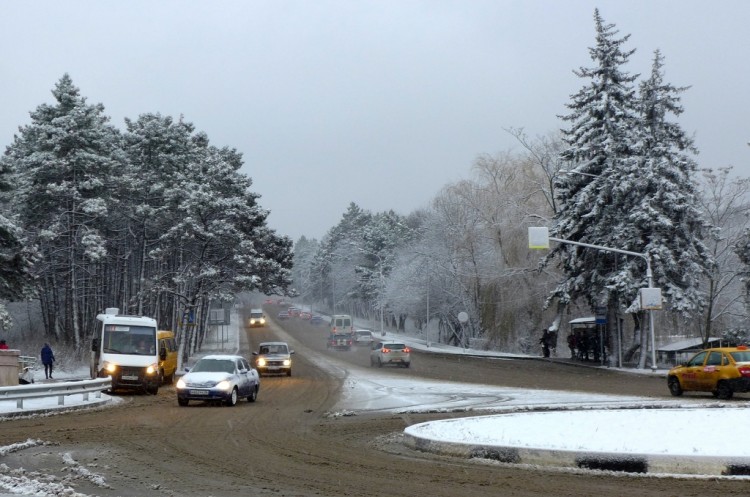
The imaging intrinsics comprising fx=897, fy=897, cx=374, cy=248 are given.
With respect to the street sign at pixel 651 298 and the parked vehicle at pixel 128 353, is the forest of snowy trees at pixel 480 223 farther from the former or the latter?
the parked vehicle at pixel 128 353

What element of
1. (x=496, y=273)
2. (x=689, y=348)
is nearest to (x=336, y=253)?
(x=496, y=273)

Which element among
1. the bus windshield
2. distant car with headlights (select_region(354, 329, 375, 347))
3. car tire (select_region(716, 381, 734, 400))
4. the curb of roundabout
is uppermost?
distant car with headlights (select_region(354, 329, 375, 347))

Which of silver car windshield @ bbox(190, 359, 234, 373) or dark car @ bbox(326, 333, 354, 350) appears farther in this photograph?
dark car @ bbox(326, 333, 354, 350)

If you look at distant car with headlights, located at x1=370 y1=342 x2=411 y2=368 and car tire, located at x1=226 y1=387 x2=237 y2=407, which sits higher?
distant car with headlights, located at x1=370 y1=342 x2=411 y2=368

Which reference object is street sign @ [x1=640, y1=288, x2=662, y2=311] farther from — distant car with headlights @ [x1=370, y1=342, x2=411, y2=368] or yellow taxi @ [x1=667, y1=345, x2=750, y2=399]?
distant car with headlights @ [x1=370, y1=342, x2=411, y2=368]

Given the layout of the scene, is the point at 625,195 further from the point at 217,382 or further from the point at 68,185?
the point at 68,185

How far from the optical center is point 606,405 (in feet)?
79.5

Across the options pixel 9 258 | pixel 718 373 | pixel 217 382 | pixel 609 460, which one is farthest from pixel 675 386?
pixel 9 258

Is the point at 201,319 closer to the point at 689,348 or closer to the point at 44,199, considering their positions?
the point at 44,199

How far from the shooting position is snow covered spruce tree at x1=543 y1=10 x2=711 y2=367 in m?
46.0

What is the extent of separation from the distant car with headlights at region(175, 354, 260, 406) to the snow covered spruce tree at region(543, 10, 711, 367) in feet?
81.5

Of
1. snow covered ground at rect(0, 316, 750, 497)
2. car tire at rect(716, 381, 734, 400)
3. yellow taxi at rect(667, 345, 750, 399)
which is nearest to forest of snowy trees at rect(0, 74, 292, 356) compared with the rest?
snow covered ground at rect(0, 316, 750, 497)

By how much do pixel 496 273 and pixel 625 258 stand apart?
14.6m

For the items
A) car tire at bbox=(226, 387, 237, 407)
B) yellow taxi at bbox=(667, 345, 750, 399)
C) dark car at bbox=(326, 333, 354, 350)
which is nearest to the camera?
car tire at bbox=(226, 387, 237, 407)
